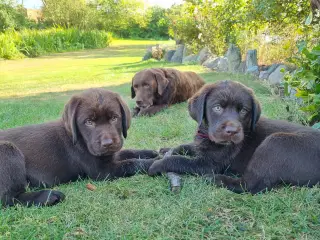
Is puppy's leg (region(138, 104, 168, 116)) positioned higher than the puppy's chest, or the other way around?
the puppy's chest

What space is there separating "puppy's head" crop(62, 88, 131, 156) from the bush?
2376 centimetres

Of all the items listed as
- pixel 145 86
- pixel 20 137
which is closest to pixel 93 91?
pixel 20 137

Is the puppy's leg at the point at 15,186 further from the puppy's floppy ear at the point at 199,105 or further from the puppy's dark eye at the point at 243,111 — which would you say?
the puppy's dark eye at the point at 243,111

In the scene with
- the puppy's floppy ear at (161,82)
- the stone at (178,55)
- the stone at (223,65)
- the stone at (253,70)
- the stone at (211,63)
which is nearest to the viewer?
the puppy's floppy ear at (161,82)

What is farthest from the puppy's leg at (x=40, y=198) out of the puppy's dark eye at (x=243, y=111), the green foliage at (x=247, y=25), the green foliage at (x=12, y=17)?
the green foliage at (x=12, y=17)

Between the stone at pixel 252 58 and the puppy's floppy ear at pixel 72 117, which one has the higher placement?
the puppy's floppy ear at pixel 72 117

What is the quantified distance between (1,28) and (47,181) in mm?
33256

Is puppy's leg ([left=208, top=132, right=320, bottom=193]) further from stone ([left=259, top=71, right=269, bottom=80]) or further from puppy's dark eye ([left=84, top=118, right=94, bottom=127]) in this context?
stone ([left=259, top=71, right=269, bottom=80])

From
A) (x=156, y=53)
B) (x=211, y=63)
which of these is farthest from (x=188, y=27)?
(x=156, y=53)

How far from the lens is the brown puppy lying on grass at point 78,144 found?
13.0ft

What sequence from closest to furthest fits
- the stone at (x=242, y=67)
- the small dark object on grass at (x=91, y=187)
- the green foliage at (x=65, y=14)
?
the small dark object on grass at (x=91, y=187), the stone at (x=242, y=67), the green foliage at (x=65, y=14)

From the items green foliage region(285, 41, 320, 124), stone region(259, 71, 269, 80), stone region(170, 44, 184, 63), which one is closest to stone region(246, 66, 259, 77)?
stone region(259, 71, 269, 80)

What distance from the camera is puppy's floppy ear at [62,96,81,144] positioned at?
4020 mm

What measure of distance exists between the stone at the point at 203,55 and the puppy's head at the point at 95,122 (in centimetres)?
1393
